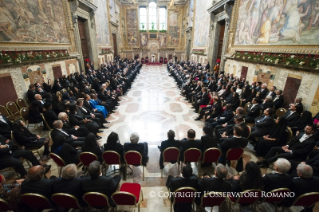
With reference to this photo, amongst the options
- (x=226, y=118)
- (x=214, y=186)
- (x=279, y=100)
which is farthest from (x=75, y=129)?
(x=279, y=100)

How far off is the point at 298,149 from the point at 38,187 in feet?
17.0

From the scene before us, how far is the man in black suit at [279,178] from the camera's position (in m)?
2.44

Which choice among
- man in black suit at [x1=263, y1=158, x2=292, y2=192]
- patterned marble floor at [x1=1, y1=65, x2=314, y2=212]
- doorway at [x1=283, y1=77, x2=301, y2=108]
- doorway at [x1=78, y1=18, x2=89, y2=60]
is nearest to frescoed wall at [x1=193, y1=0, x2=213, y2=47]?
patterned marble floor at [x1=1, y1=65, x2=314, y2=212]

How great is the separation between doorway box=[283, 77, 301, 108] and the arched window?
25983 millimetres

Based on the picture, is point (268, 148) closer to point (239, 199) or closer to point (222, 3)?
point (239, 199)

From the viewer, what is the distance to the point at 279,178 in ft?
8.08

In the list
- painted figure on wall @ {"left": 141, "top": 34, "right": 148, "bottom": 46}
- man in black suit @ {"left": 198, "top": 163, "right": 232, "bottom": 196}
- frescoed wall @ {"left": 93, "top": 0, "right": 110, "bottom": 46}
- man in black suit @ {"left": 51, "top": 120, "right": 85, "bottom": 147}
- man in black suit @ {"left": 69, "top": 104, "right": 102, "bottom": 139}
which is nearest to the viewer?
man in black suit @ {"left": 198, "top": 163, "right": 232, "bottom": 196}

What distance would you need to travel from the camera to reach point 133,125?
6.34 meters

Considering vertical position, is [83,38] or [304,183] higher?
[83,38]

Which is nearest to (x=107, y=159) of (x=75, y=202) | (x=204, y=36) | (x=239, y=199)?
(x=75, y=202)

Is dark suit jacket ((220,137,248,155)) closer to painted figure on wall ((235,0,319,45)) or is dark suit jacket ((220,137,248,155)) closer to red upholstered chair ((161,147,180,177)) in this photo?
red upholstered chair ((161,147,180,177))

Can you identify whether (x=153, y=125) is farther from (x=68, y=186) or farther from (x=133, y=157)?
(x=68, y=186)

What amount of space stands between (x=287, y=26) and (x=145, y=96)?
7.81 m

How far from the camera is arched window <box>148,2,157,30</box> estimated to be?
27.5m
